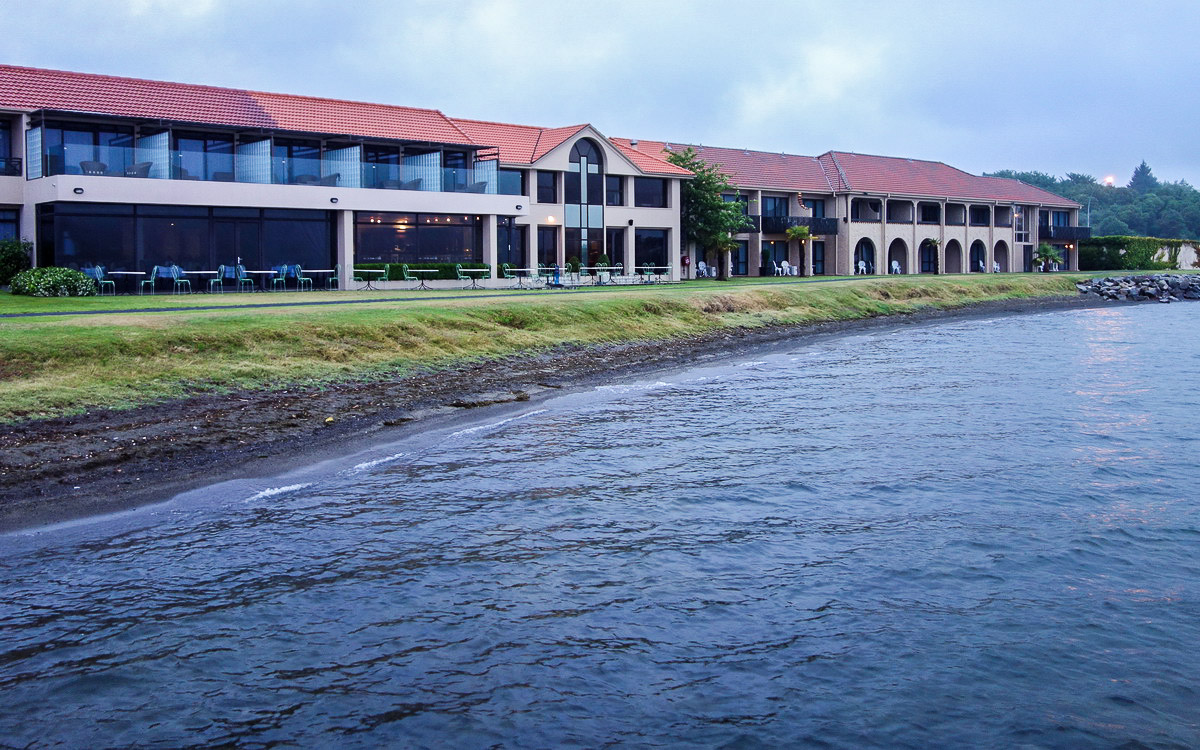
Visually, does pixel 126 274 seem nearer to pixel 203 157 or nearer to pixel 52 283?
pixel 52 283

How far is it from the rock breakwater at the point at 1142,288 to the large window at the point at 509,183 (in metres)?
34.0

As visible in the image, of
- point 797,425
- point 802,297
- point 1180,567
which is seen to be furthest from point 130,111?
point 1180,567

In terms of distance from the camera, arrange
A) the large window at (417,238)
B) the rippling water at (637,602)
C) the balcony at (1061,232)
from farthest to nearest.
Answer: the balcony at (1061,232) → the large window at (417,238) → the rippling water at (637,602)

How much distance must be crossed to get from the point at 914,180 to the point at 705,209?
24262mm

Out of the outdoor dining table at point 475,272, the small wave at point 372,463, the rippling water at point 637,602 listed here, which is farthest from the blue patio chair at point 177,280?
the small wave at point 372,463

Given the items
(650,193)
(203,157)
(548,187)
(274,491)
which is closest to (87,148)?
(203,157)

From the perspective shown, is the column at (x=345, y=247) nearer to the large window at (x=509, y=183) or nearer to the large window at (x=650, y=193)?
the large window at (x=509, y=183)

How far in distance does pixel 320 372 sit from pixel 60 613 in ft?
37.1

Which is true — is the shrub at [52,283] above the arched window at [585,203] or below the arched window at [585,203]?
below

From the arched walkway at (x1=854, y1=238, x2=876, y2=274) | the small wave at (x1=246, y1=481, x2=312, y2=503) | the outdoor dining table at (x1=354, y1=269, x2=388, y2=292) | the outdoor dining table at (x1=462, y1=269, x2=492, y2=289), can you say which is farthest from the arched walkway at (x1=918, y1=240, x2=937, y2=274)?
the small wave at (x1=246, y1=481, x2=312, y2=503)

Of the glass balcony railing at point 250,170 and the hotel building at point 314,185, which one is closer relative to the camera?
the glass balcony railing at point 250,170

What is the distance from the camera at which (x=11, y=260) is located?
32.9 meters

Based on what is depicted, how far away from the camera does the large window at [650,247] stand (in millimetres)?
52750

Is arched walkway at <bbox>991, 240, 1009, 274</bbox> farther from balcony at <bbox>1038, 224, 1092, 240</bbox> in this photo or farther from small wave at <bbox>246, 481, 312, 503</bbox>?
small wave at <bbox>246, 481, 312, 503</bbox>
